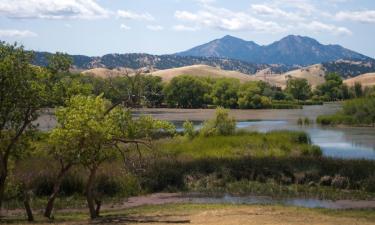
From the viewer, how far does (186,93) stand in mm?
136500

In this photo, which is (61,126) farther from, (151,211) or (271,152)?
(271,152)

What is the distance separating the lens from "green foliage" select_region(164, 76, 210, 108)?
136 m

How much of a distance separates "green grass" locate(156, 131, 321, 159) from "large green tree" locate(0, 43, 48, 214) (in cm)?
1940

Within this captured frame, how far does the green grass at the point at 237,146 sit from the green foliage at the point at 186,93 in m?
90.0

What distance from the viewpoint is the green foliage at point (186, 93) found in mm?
136288

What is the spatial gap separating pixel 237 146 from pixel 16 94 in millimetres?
25960

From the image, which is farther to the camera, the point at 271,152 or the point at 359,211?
Answer: the point at 271,152

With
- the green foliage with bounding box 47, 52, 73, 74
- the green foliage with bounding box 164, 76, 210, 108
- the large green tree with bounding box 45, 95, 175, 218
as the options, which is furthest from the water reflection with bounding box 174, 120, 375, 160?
the green foliage with bounding box 164, 76, 210, 108

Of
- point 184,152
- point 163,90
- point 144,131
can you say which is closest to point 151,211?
point 144,131

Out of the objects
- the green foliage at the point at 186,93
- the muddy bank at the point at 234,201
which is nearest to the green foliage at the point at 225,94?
the green foliage at the point at 186,93

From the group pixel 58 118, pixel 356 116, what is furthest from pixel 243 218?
pixel 356 116

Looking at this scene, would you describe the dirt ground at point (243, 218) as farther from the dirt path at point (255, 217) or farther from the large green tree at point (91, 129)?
the large green tree at point (91, 129)

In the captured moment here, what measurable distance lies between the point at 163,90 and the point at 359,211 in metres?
116

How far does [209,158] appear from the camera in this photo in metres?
37.1
